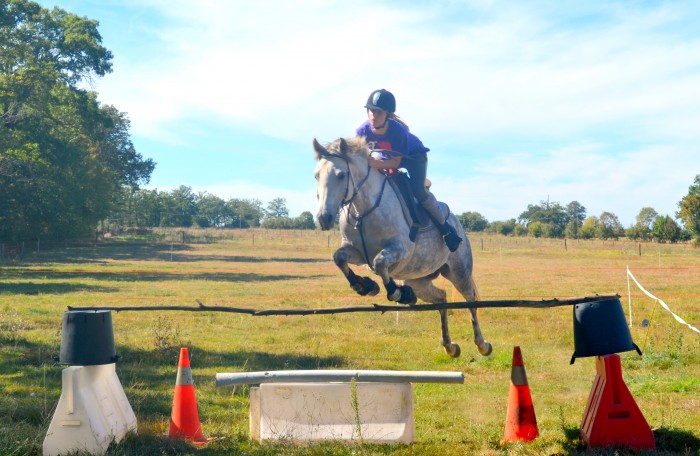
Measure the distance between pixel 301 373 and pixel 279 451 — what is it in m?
0.71

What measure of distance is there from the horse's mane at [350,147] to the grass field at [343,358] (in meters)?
2.58

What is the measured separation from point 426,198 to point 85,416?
3641mm

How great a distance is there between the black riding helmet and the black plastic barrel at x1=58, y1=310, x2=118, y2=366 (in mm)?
3088

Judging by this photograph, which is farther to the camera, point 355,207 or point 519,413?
point 519,413

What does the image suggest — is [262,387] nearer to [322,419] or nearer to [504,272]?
[322,419]

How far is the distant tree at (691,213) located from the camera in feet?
210

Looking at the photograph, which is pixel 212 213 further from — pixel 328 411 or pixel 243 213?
pixel 328 411

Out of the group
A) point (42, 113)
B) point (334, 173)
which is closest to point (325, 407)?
point (334, 173)

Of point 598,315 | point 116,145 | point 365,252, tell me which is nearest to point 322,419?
point 365,252

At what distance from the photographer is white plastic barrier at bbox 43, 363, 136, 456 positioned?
5.61 meters

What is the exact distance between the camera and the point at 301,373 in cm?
607

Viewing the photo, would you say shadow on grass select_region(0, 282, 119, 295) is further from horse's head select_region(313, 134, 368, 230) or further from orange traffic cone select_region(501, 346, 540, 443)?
orange traffic cone select_region(501, 346, 540, 443)

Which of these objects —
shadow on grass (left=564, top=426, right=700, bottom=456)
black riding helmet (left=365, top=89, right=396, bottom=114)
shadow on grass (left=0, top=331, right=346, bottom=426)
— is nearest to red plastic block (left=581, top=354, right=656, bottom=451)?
shadow on grass (left=564, top=426, right=700, bottom=456)

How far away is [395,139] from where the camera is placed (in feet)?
20.6
